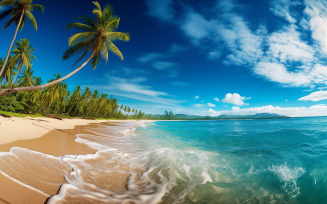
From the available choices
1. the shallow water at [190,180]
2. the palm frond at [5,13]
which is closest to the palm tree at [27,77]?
the palm frond at [5,13]

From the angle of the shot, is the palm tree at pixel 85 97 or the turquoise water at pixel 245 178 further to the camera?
the palm tree at pixel 85 97

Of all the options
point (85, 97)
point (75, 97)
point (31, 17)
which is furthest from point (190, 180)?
point (85, 97)

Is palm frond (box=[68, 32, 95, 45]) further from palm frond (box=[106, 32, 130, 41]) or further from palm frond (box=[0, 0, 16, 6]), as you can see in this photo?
palm frond (box=[0, 0, 16, 6])

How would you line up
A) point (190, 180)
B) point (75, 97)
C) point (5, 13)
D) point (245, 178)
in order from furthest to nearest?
point (75, 97) < point (5, 13) < point (245, 178) < point (190, 180)

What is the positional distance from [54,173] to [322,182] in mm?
8427

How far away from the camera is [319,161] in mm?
6426

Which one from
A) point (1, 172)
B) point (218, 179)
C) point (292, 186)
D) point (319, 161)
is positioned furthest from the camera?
point (319, 161)

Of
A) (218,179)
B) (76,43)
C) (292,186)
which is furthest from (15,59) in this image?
(292,186)

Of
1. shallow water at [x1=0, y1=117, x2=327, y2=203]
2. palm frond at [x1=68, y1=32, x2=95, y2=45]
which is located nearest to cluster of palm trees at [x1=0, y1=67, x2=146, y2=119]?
palm frond at [x1=68, y1=32, x2=95, y2=45]

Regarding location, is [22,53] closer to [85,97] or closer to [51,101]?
[51,101]

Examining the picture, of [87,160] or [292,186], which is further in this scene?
[87,160]

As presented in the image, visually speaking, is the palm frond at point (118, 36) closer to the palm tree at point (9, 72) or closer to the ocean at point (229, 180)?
the ocean at point (229, 180)

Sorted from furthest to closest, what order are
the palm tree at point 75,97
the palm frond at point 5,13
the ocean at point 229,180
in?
the palm tree at point 75,97 < the palm frond at point 5,13 < the ocean at point 229,180

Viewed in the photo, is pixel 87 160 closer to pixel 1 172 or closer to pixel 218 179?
pixel 1 172
